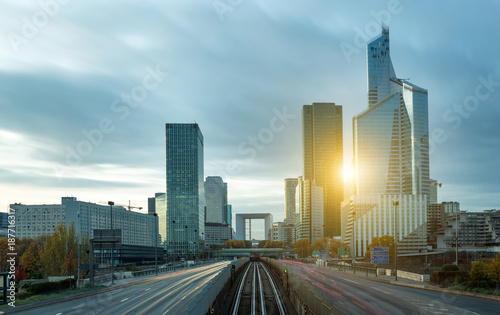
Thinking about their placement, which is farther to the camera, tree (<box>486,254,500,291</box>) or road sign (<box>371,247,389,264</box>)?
road sign (<box>371,247,389,264</box>)

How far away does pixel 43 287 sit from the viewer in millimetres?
47531

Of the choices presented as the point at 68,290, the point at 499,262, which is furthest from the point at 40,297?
the point at 499,262

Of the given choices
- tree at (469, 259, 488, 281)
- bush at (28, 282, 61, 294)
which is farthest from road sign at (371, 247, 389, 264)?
bush at (28, 282, 61, 294)

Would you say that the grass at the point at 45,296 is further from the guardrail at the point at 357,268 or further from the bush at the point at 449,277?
the guardrail at the point at 357,268

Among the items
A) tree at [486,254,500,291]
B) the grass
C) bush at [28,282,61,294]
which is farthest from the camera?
bush at [28,282,61,294]

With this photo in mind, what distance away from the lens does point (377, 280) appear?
68.1 meters

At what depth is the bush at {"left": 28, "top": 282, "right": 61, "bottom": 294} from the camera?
152ft

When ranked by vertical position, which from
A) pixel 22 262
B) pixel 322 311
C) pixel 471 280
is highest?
pixel 322 311

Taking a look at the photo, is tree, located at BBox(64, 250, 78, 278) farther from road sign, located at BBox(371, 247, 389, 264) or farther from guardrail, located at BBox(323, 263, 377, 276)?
Result: road sign, located at BBox(371, 247, 389, 264)

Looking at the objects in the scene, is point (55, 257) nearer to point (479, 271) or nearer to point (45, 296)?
point (45, 296)

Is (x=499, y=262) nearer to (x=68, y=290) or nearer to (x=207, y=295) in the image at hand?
(x=207, y=295)

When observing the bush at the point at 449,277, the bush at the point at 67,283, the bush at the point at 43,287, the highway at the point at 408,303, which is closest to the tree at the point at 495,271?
the highway at the point at 408,303

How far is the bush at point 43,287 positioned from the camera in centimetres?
4638

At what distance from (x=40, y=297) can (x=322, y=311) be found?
33257 mm
